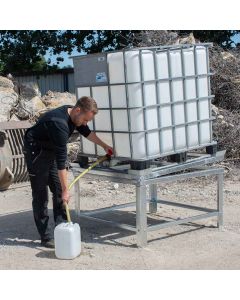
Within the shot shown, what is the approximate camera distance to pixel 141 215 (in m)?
5.09

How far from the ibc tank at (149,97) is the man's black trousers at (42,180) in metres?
0.59

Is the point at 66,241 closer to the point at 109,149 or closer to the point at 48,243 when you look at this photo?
the point at 48,243

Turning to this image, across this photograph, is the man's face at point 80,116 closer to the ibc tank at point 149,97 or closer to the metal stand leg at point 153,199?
the ibc tank at point 149,97

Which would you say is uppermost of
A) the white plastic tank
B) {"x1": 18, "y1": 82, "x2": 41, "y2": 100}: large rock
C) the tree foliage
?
the tree foliage

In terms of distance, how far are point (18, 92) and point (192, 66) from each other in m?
6.39

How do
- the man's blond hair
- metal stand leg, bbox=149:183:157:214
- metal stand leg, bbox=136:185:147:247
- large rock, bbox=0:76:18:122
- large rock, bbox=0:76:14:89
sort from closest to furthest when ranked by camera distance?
the man's blond hair → metal stand leg, bbox=136:185:147:247 → metal stand leg, bbox=149:183:157:214 → large rock, bbox=0:76:18:122 → large rock, bbox=0:76:14:89

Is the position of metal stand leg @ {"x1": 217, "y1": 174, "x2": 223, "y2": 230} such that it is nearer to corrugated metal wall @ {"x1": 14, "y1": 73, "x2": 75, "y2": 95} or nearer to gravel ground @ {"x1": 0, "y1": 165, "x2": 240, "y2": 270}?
gravel ground @ {"x1": 0, "y1": 165, "x2": 240, "y2": 270}

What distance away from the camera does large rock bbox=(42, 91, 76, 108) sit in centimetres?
1072

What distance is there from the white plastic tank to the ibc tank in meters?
0.91

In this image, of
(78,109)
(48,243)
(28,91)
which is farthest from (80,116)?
(28,91)

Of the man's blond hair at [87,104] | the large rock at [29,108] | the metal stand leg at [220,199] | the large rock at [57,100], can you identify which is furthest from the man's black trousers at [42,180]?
the large rock at [57,100]

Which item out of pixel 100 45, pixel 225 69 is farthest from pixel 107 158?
pixel 100 45

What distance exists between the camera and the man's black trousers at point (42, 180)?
5.11 metres

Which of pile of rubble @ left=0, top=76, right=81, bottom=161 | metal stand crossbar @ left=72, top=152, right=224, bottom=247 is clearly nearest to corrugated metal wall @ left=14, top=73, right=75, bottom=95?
pile of rubble @ left=0, top=76, right=81, bottom=161
